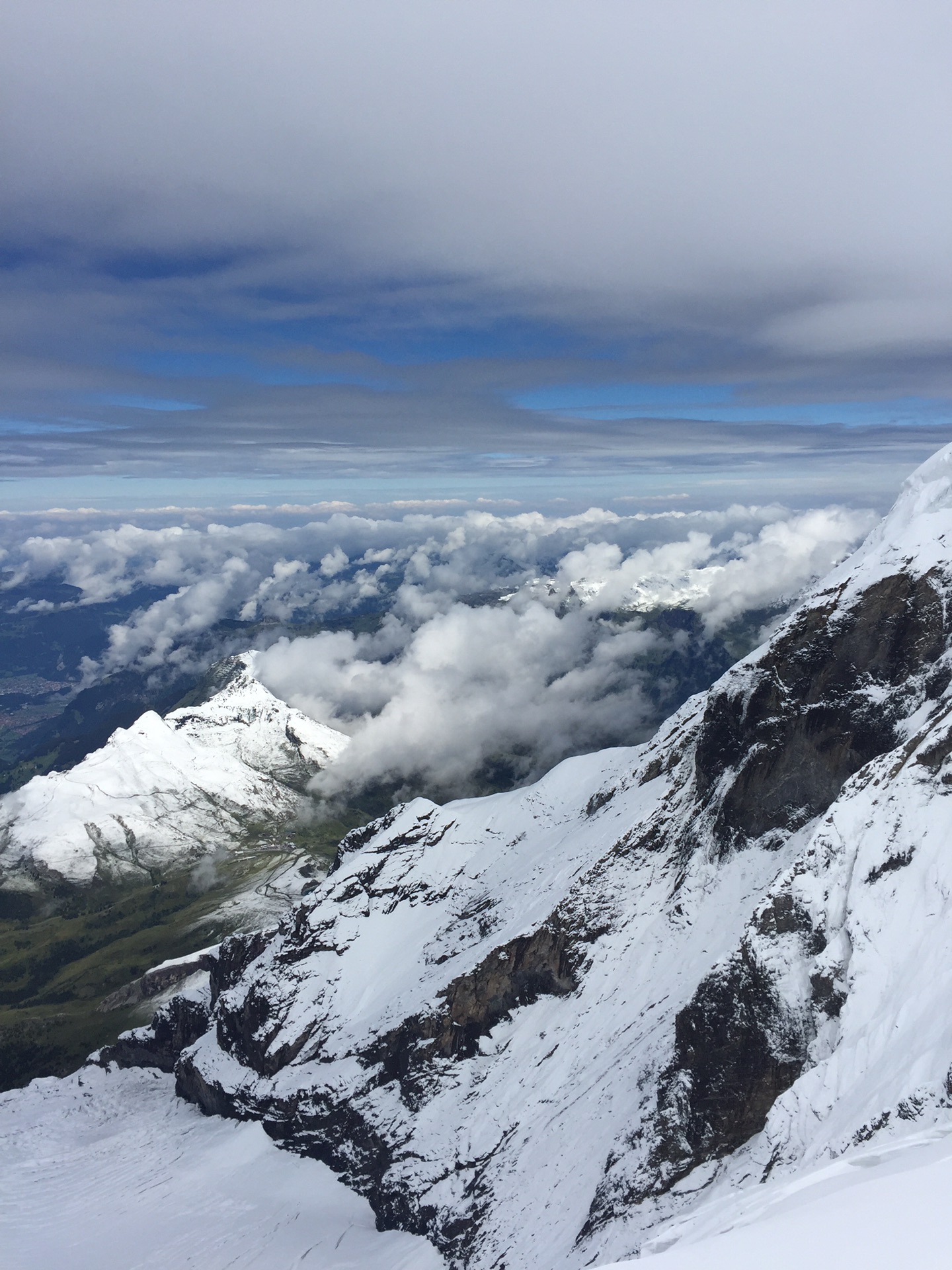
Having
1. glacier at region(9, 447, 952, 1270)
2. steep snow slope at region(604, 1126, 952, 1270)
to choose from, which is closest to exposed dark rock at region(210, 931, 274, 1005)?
glacier at region(9, 447, 952, 1270)

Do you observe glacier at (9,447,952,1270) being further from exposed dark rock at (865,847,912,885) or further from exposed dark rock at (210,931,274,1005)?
exposed dark rock at (210,931,274,1005)

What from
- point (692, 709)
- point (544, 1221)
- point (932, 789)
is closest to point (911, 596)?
point (932, 789)

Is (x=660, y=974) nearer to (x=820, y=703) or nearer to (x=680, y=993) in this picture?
(x=680, y=993)

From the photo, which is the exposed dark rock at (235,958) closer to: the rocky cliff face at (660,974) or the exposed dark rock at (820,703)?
the rocky cliff face at (660,974)

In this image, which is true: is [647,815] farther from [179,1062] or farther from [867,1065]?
[179,1062]

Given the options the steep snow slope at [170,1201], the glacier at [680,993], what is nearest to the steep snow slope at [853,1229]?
the glacier at [680,993]
